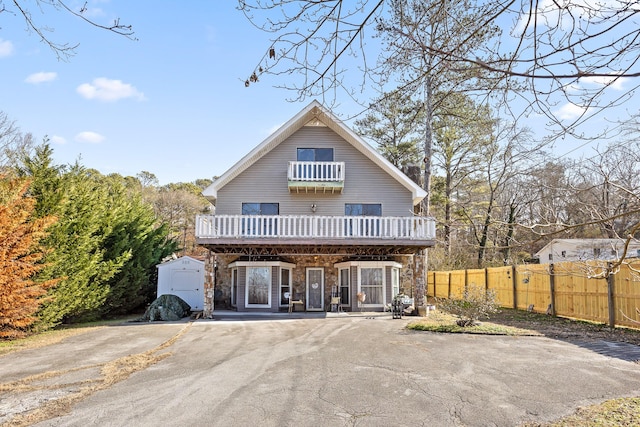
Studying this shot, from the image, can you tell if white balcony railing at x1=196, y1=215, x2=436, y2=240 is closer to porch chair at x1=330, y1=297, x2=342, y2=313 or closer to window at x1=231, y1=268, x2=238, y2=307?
porch chair at x1=330, y1=297, x2=342, y2=313

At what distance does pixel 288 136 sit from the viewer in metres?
19.4

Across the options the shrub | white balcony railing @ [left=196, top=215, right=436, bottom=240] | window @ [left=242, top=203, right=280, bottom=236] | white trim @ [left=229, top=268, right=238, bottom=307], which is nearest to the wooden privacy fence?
the shrub

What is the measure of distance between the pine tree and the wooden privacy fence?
11.5 metres

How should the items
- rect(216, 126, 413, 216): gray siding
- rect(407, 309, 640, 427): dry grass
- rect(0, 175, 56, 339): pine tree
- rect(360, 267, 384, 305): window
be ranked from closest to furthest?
rect(407, 309, 640, 427): dry grass
rect(0, 175, 56, 339): pine tree
rect(360, 267, 384, 305): window
rect(216, 126, 413, 216): gray siding

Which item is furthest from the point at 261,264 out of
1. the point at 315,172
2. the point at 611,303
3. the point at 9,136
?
the point at 9,136

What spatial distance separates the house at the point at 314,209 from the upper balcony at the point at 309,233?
0.18 m

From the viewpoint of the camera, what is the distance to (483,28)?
3260 millimetres

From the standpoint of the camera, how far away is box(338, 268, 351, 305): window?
19.0 m

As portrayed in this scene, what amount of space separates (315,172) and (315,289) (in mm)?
5272

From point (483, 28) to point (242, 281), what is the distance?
658 inches

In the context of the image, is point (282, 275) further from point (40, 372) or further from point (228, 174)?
point (40, 372)

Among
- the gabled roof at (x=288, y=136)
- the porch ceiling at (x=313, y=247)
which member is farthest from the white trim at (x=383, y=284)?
the gabled roof at (x=288, y=136)

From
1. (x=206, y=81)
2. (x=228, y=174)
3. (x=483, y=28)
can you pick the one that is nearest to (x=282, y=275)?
(x=228, y=174)

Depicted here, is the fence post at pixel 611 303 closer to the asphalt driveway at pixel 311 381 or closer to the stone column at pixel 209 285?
the asphalt driveway at pixel 311 381
